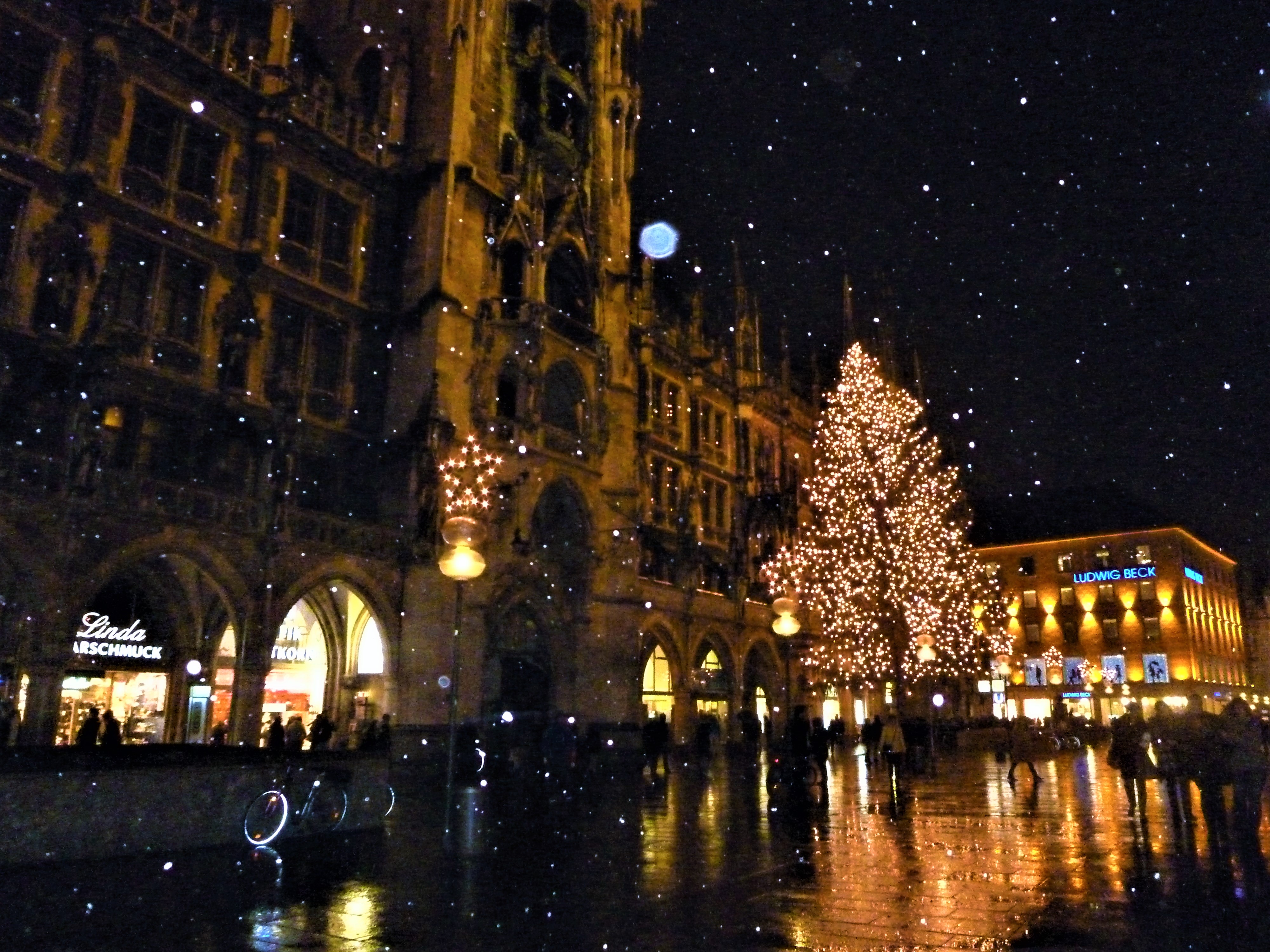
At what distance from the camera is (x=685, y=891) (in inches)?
416

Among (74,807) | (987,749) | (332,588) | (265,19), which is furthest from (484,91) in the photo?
(987,749)

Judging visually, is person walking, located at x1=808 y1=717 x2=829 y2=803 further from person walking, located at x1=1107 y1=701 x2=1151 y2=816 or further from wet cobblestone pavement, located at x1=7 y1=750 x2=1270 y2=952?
person walking, located at x1=1107 y1=701 x2=1151 y2=816

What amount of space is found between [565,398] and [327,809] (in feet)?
76.5

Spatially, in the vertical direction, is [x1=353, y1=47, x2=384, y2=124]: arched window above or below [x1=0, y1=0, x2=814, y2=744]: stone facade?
above

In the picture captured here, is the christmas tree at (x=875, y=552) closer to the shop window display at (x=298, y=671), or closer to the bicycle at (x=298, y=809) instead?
the shop window display at (x=298, y=671)

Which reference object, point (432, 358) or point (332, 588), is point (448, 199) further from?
point (332, 588)

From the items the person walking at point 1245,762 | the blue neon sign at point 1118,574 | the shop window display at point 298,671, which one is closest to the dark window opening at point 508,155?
the shop window display at point 298,671

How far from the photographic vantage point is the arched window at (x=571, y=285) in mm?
36625

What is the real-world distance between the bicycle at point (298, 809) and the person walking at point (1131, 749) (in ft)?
41.9

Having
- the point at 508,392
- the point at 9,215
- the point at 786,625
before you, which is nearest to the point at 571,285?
the point at 508,392

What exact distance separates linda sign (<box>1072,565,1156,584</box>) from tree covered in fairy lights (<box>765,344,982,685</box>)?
41365 millimetres

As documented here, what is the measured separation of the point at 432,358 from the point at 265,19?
41.7ft

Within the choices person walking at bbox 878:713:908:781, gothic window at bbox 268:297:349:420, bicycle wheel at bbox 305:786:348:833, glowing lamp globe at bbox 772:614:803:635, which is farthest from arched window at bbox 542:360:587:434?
bicycle wheel at bbox 305:786:348:833

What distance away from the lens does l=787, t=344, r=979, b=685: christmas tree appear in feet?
140
